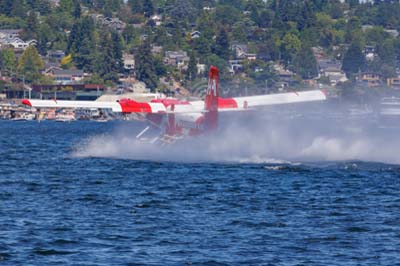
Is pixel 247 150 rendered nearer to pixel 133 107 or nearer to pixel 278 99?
pixel 133 107

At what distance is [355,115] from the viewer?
15625 centimetres

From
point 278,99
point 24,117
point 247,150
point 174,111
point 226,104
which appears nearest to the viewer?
point 247,150

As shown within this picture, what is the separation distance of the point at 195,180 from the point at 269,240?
52.5 feet

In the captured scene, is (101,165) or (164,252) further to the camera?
(101,165)

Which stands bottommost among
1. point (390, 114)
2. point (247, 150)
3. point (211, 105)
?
point (247, 150)

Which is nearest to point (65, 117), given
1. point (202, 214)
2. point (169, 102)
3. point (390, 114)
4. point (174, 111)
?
point (390, 114)

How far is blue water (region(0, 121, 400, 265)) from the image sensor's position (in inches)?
1309

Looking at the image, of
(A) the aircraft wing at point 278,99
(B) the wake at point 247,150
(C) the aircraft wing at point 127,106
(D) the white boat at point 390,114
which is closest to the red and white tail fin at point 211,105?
(B) the wake at point 247,150

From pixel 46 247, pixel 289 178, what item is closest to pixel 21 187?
pixel 289 178

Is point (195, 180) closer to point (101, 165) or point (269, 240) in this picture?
point (101, 165)

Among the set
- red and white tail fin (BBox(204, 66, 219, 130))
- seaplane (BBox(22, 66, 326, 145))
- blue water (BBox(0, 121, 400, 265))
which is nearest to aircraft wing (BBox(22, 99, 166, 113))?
seaplane (BBox(22, 66, 326, 145))

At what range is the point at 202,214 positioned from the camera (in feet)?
131

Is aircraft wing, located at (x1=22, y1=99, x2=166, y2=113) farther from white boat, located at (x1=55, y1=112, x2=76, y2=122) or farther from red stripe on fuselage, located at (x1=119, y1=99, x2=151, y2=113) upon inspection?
white boat, located at (x1=55, y1=112, x2=76, y2=122)

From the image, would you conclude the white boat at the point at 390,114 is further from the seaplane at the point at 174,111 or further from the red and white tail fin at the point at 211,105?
the red and white tail fin at the point at 211,105
